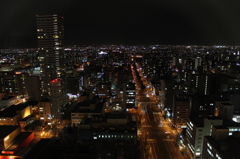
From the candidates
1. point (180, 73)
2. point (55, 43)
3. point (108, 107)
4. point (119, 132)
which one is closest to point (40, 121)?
point (108, 107)

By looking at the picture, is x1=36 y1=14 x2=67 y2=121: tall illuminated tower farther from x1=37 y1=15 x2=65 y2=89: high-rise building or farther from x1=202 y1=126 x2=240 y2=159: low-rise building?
x1=202 y1=126 x2=240 y2=159: low-rise building

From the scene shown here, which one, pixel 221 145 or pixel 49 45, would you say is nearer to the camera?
pixel 221 145

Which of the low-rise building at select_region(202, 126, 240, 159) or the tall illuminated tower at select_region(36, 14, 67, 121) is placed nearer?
the low-rise building at select_region(202, 126, 240, 159)

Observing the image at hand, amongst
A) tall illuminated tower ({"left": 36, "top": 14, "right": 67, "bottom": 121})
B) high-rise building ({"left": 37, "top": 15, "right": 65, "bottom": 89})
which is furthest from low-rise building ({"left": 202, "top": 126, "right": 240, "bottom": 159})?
high-rise building ({"left": 37, "top": 15, "right": 65, "bottom": 89})

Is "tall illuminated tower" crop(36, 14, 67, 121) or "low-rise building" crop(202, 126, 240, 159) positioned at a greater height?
"tall illuminated tower" crop(36, 14, 67, 121)

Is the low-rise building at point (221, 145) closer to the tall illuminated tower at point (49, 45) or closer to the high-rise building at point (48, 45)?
the tall illuminated tower at point (49, 45)

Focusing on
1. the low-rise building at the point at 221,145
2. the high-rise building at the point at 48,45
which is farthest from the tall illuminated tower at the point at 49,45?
the low-rise building at the point at 221,145

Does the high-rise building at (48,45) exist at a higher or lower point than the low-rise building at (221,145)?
higher

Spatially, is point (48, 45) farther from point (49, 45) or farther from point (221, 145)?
point (221, 145)

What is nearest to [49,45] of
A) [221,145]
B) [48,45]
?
Answer: [48,45]

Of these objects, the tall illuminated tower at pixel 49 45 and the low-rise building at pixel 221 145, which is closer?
the low-rise building at pixel 221 145

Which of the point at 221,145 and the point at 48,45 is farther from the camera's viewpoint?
the point at 48,45

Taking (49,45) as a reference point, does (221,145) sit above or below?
below

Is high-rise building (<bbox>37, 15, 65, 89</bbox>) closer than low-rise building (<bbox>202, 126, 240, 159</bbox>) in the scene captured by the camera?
No
